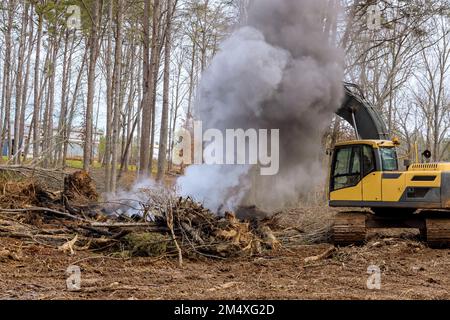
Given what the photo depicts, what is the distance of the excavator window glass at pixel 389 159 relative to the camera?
10.2 m

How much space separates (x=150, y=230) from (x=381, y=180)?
487 centimetres

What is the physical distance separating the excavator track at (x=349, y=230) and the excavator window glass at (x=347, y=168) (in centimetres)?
76

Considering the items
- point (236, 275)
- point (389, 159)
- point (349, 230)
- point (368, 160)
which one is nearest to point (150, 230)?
point (236, 275)

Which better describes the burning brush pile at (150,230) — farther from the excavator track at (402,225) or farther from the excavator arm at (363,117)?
the excavator arm at (363,117)

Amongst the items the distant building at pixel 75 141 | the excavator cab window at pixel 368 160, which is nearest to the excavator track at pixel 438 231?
the excavator cab window at pixel 368 160

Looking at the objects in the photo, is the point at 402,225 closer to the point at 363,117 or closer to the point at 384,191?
the point at 384,191

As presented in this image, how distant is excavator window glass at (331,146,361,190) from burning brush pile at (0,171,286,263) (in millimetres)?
1917

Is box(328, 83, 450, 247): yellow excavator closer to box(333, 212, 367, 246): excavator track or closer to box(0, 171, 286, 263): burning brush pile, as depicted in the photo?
box(333, 212, 367, 246): excavator track

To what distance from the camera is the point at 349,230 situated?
10.0 meters

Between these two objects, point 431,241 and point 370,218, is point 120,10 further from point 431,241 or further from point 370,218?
point 431,241

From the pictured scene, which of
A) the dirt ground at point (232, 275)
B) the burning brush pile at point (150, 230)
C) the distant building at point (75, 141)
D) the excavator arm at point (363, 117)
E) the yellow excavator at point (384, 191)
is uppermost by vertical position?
the distant building at point (75, 141)

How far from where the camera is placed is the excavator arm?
11117 mm

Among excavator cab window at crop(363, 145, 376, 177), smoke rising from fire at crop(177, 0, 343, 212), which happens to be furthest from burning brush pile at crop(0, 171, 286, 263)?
excavator cab window at crop(363, 145, 376, 177)
